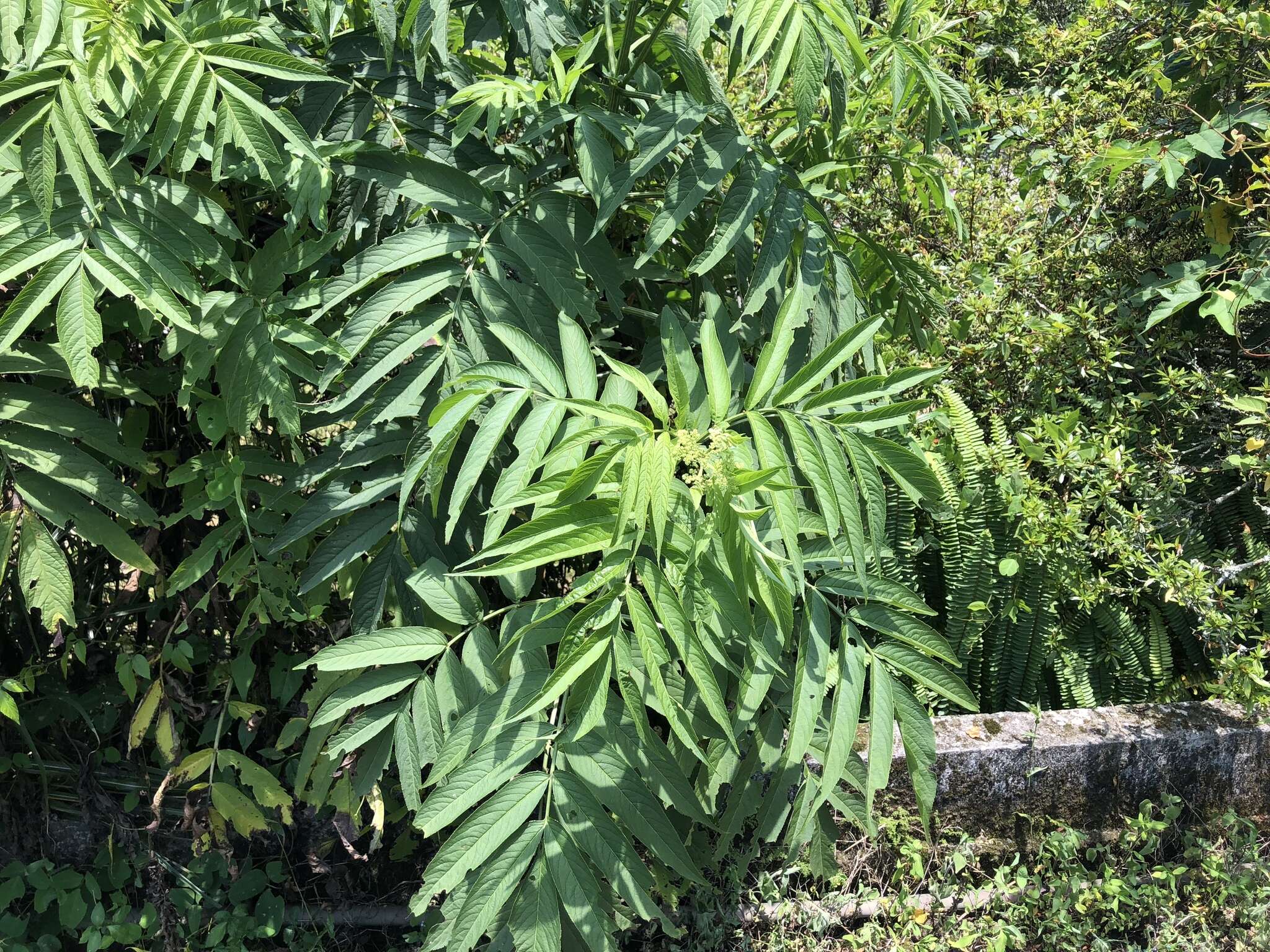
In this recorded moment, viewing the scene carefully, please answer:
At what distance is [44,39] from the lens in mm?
1581

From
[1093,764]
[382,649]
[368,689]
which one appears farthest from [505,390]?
[1093,764]

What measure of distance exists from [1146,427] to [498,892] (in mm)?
2933

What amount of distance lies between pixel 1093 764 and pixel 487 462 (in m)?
2.45

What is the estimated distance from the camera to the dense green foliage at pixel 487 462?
1640 millimetres

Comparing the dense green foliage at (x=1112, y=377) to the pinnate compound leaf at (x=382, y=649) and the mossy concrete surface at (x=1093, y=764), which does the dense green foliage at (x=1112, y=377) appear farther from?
the pinnate compound leaf at (x=382, y=649)

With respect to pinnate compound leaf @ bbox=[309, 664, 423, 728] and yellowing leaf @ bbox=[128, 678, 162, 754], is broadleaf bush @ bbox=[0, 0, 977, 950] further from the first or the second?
yellowing leaf @ bbox=[128, 678, 162, 754]

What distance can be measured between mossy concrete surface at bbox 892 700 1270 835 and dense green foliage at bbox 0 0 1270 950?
245mm

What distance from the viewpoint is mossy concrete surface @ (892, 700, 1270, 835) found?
122 inches

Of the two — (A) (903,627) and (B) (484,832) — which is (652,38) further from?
(B) (484,832)

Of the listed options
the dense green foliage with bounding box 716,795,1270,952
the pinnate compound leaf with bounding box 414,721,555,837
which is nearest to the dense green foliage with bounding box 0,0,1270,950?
the pinnate compound leaf with bounding box 414,721,555,837

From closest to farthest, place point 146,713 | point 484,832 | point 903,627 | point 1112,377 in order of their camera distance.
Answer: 1. point 484,832
2. point 903,627
3. point 146,713
4. point 1112,377

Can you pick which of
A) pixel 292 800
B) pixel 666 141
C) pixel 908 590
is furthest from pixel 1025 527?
pixel 292 800

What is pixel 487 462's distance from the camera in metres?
1.72

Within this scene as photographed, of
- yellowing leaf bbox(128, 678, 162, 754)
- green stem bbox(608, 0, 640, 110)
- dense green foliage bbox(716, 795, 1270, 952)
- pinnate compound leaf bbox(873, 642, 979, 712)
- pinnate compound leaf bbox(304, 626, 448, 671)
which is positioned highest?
green stem bbox(608, 0, 640, 110)
